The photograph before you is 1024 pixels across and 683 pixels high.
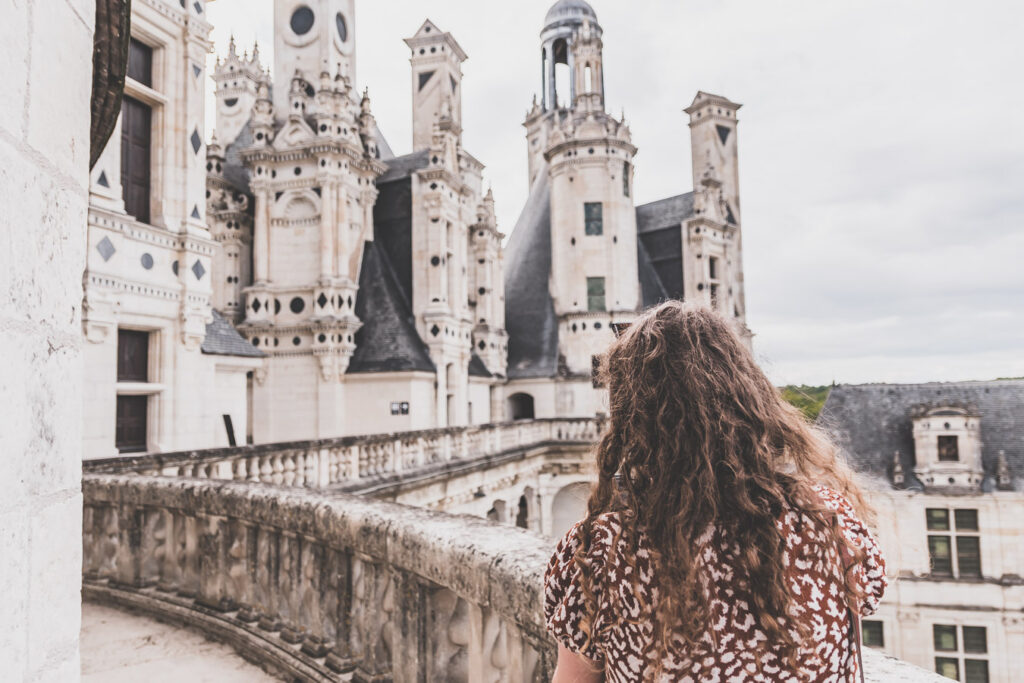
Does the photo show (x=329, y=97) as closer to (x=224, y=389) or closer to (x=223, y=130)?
(x=224, y=389)

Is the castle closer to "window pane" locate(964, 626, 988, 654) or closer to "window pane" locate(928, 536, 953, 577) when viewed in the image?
"window pane" locate(928, 536, 953, 577)

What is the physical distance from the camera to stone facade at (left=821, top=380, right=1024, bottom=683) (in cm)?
2078

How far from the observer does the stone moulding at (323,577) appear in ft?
7.91

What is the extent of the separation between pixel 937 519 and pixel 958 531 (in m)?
0.66

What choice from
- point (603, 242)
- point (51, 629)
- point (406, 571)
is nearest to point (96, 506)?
point (406, 571)

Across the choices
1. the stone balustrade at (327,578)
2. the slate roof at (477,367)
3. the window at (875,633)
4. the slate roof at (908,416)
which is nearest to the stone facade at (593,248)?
the slate roof at (477,367)

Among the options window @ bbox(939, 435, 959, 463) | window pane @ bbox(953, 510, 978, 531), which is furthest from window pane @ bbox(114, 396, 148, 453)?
window pane @ bbox(953, 510, 978, 531)

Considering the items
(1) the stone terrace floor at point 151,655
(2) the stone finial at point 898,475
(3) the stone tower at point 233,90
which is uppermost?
(3) the stone tower at point 233,90

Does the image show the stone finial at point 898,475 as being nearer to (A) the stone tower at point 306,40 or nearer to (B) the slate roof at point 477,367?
(B) the slate roof at point 477,367

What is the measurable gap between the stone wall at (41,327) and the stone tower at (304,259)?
19573mm

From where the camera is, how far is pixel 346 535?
3.28 metres

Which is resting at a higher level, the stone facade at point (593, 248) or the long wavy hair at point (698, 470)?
the stone facade at point (593, 248)

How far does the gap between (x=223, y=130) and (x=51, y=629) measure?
37244 mm

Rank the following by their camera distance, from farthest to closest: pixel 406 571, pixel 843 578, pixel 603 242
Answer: pixel 603 242, pixel 406 571, pixel 843 578
